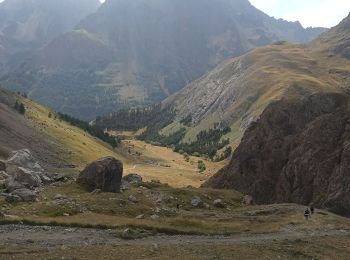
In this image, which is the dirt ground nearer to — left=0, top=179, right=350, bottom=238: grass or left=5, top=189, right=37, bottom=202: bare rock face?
left=0, top=179, right=350, bottom=238: grass

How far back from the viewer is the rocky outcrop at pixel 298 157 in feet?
297

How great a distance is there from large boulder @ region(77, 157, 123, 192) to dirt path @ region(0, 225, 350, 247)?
88.5ft

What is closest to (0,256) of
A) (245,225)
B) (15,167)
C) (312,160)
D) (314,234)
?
(245,225)

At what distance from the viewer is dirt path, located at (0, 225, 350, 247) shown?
49.4m

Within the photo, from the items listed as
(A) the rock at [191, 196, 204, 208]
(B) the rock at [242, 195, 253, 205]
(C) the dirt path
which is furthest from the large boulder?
(C) the dirt path

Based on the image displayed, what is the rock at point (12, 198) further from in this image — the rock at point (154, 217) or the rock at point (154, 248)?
the rock at point (154, 248)

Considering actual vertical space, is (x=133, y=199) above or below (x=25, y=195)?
above

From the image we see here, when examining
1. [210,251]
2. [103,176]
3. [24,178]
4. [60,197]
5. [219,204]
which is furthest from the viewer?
[219,204]

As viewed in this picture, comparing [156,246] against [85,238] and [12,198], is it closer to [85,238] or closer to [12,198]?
[85,238]

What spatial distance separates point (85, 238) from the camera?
52375 mm

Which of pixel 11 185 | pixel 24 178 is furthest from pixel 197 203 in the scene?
pixel 11 185

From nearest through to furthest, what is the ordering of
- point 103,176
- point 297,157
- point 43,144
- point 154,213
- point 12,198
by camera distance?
point 12,198 < point 154,213 < point 103,176 < point 297,157 < point 43,144

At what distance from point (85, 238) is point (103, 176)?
108 ft

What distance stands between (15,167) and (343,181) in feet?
184
